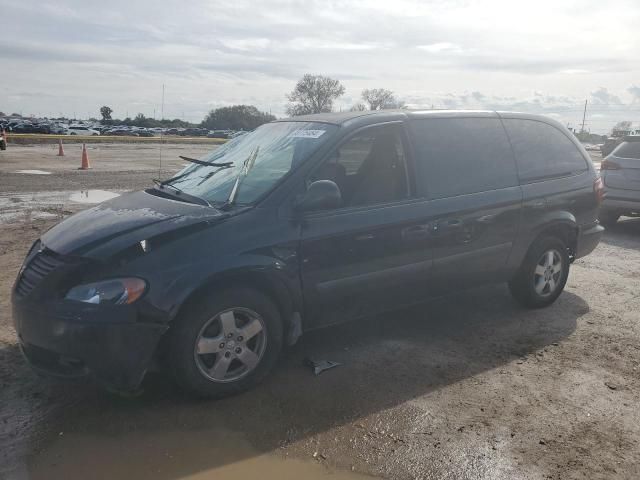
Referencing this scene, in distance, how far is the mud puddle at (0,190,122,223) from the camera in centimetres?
943

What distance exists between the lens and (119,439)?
3273 mm

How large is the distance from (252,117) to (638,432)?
62.1 meters

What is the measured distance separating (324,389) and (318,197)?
1.28 metres

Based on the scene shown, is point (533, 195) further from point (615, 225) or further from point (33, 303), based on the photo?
point (615, 225)

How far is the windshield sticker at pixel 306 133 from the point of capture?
172 inches

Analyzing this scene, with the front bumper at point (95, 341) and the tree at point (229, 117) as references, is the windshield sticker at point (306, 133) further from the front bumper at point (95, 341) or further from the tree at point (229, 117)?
the tree at point (229, 117)

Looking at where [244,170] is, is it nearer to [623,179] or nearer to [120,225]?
[120,225]

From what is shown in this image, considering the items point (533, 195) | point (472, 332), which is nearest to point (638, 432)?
point (472, 332)

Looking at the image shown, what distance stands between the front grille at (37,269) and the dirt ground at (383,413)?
2.34 ft

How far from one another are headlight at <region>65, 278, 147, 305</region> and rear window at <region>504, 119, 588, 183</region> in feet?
11.5

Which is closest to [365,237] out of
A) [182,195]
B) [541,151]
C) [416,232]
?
[416,232]

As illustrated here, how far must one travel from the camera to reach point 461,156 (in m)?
4.87

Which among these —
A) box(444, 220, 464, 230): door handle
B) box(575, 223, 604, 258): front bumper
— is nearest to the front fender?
box(444, 220, 464, 230): door handle

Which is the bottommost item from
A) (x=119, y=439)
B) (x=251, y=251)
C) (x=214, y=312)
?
(x=119, y=439)
